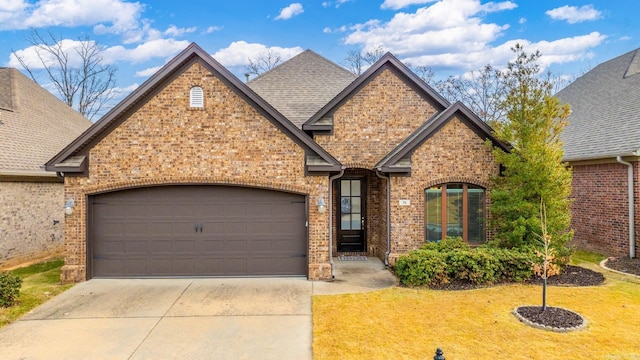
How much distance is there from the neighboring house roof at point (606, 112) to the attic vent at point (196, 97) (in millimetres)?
11806

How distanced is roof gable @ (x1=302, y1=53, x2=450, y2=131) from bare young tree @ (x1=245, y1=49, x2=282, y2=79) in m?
27.0

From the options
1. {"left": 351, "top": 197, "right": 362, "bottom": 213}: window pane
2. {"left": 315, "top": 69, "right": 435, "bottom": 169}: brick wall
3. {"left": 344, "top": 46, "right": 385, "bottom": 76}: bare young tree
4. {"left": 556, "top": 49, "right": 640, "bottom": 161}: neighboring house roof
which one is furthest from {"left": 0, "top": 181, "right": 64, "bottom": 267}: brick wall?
{"left": 344, "top": 46, "right": 385, "bottom": 76}: bare young tree

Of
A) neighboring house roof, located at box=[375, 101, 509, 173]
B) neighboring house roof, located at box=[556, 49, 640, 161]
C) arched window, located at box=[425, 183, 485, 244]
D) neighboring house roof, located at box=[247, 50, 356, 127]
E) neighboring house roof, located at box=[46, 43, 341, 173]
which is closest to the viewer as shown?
neighboring house roof, located at box=[46, 43, 341, 173]

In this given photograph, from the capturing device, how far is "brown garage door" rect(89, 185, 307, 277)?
977 centimetres

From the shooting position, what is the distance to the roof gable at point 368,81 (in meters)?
11.9

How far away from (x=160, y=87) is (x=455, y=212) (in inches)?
339

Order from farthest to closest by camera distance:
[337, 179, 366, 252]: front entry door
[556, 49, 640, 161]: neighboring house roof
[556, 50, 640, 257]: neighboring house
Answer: [337, 179, 366, 252]: front entry door < [556, 49, 640, 161]: neighboring house roof < [556, 50, 640, 257]: neighboring house

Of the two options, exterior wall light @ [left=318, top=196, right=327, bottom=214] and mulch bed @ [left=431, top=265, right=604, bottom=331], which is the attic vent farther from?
mulch bed @ [left=431, top=265, right=604, bottom=331]

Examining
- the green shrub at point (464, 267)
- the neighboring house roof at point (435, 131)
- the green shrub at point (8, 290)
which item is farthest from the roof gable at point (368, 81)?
the green shrub at point (8, 290)

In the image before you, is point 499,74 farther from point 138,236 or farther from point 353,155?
point 138,236

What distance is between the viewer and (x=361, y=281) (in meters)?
9.48

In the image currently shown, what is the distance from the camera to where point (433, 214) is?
1102 cm

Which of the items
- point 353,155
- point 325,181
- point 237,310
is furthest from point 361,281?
point 353,155

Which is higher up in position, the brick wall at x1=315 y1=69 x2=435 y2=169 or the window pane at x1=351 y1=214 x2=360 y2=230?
the brick wall at x1=315 y1=69 x2=435 y2=169
